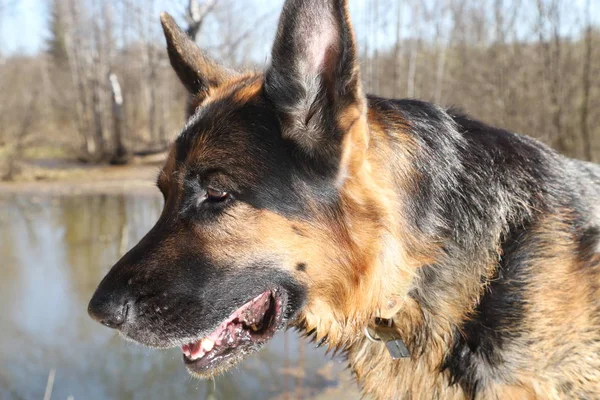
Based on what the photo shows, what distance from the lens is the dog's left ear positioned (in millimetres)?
2119

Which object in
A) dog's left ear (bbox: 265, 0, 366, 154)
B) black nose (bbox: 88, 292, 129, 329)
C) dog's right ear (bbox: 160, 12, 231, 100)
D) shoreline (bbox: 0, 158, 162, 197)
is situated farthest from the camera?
shoreline (bbox: 0, 158, 162, 197)

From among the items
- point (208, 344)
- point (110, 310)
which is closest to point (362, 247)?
point (208, 344)

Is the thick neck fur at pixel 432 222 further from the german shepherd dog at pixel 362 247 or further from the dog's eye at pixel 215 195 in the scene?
the dog's eye at pixel 215 195

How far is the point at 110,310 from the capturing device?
91.8 inches

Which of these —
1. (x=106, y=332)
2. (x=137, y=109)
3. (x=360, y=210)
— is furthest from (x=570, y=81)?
(x=137, y=109)

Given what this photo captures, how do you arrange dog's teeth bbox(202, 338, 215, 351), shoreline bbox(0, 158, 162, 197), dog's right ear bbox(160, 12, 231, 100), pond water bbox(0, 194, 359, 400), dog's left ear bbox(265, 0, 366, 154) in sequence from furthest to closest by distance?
shoreline bbox(0, 158, 162, 197) → pond water bbox(0, 194, 359, 400) → dog's right ear bbox(160, 12, 231, 100) → dog's teeth bbox(202, 338, 215, 351) → dog's left ear bbox(265, 0, 366, 154)

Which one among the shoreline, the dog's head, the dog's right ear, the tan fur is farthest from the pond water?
the shoreline

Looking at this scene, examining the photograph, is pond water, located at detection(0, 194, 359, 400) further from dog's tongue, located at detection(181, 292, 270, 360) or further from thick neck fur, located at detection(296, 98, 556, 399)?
thick neck fur, located at detection(296, 98, 556, 399)

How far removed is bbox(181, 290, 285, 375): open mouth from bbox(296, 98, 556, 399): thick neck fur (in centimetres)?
39

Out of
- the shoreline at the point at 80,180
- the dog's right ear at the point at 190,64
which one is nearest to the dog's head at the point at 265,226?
the dog's right ear at the point at 190,64

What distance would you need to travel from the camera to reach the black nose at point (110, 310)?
91.8 inches

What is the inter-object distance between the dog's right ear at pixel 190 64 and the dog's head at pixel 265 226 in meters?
0.80

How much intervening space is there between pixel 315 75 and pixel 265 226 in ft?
2.29

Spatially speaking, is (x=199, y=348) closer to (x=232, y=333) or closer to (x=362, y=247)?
(x=232, y=333)
